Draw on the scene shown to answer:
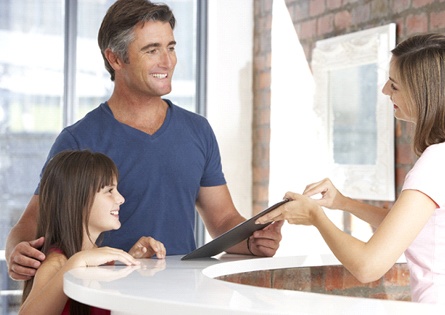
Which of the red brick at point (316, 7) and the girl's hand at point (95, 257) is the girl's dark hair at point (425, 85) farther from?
the red brick at point (316, 7)

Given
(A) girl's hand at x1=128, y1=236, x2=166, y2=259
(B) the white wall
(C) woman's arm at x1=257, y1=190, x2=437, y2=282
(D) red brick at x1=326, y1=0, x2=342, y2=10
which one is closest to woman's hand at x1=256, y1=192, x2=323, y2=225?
(C) woman's arm at x1=257, y1=190, x2=437, y2=282

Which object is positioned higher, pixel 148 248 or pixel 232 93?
pixel 232 93

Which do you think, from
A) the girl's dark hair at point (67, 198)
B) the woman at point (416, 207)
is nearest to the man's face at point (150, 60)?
the girl's dark hair at point (67, 198)

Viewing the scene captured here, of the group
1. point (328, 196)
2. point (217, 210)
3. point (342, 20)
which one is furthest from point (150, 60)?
point (342, 20)

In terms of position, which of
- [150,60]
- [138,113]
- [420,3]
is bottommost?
[138,113]

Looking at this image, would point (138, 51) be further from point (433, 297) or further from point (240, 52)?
point (240, 52)

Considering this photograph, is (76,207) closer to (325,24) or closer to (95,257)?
(95,257)

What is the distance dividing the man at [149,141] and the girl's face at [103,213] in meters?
0.34

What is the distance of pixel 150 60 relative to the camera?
259 centimetres

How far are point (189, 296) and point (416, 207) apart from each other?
53cm

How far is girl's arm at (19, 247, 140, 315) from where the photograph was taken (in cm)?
187

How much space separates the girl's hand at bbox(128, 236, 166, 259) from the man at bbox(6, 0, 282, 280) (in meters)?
0.30

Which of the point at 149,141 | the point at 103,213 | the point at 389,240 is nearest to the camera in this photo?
the point at 389,240

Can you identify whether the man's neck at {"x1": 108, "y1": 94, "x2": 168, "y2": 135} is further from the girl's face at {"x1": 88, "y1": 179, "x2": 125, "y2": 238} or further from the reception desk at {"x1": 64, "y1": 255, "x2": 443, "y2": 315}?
the reception desk at {"x1": 64, "y1": 255, "x2": 443, "y2": 315}
